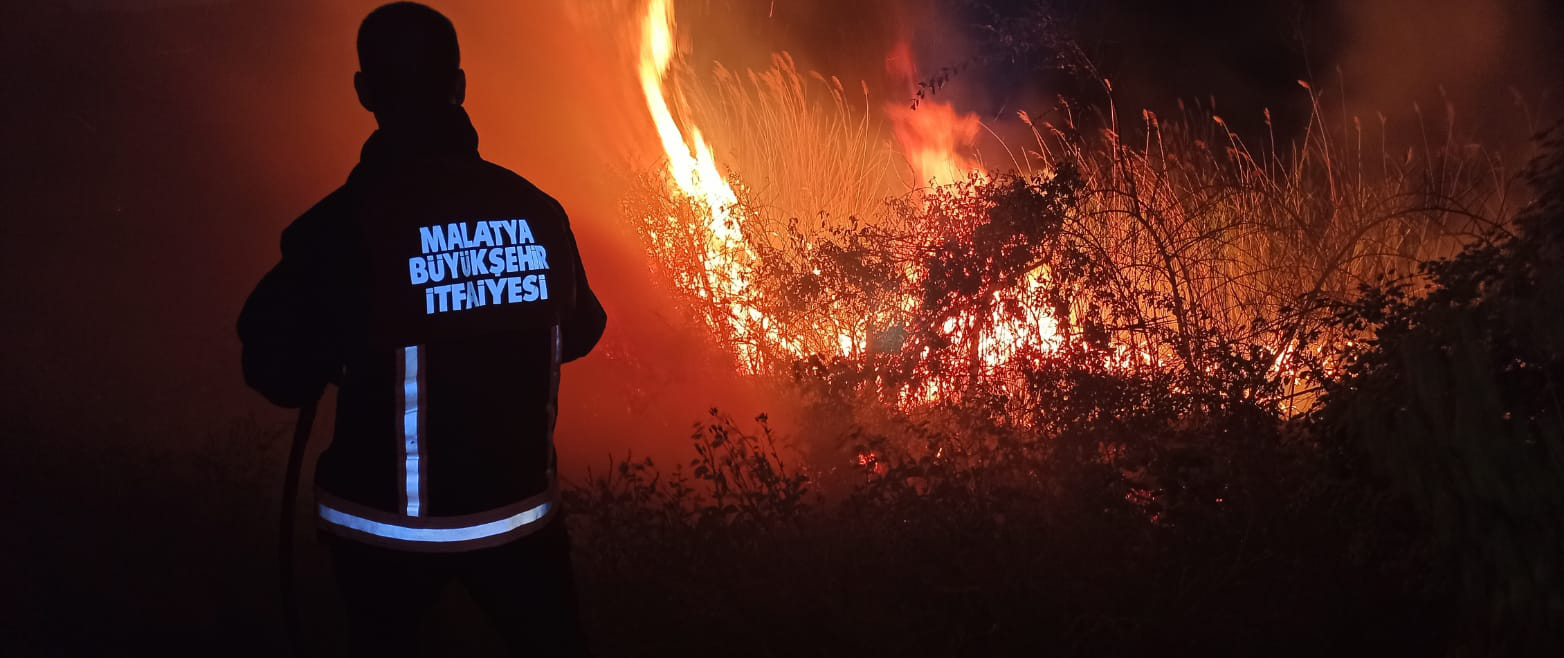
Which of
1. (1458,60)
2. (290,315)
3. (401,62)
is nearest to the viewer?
(290,315)

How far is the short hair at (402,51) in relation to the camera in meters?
2.51

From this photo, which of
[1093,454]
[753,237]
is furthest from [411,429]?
[753,237]

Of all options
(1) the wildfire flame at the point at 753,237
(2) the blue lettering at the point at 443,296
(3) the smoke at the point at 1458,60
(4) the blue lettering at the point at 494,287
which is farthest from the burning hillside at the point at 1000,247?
(2) the blue lettering at the point at 443,296

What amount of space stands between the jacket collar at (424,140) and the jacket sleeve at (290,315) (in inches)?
7.6

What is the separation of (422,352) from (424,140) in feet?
1.56

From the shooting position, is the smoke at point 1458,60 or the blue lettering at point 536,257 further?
the smoke at point 1458,60

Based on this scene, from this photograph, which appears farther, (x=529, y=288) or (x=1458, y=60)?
(x=1458, y=60)

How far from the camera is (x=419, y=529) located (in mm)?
2484

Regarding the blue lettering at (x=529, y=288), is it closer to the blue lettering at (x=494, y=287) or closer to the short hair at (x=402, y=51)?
the blue lettering at (x=494, y=287)

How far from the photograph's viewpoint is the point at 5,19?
12.4 meters

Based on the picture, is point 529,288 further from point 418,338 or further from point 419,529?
point 419,529

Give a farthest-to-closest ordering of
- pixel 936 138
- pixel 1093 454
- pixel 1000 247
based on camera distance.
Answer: pixel 936 138, pixel 1000 247, pixel 1093 454

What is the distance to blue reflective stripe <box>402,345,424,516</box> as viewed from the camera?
2.43m

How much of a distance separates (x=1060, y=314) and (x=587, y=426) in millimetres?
3054
